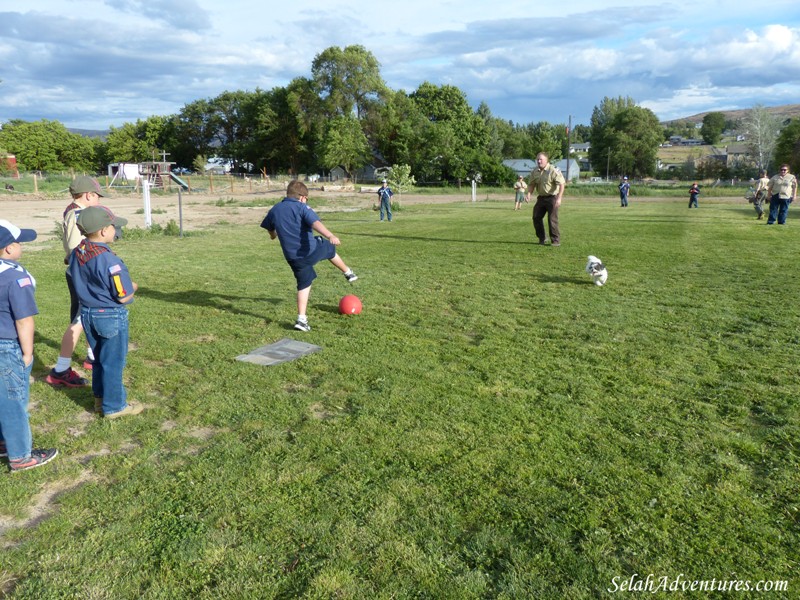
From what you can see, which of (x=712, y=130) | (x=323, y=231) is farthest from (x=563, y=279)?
(x=712, y=130)

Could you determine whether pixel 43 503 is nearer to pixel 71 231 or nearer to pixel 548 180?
pixel 71 231

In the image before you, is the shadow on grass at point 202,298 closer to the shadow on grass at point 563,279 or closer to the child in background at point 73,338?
the child in background at point 73,338

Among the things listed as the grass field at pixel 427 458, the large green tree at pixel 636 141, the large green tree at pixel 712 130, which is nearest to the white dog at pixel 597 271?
the grass field at pixel 427 458

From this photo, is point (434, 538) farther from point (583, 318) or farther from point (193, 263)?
point (193, 263)

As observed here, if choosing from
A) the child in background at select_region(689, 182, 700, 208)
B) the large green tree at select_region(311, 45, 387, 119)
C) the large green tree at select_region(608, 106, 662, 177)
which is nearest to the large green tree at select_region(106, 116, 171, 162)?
the large green tree at select_region(311, 45, 387, 119)

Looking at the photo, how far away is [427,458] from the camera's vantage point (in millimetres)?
4109

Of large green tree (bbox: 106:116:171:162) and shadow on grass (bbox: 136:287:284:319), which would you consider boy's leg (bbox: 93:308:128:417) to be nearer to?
shadow on grass (bbox: 136:287:284:319)

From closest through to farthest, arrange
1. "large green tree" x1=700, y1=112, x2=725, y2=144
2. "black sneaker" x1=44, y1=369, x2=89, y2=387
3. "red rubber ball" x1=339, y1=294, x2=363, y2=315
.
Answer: "black sneaker" x1=44, y1=369, x2=89, y2=387 → "red rubber ball" x1=339, y1=294, x2=363, y2=315 → "large green tree" x1=700, y1=112, x2=725, y2=144

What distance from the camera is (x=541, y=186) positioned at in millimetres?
13742

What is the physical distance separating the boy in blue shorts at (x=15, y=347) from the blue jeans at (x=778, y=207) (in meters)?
22.8

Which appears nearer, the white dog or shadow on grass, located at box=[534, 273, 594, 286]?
the white dog

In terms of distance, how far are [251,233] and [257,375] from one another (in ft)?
49.8

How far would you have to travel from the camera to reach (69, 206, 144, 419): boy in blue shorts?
4.64m

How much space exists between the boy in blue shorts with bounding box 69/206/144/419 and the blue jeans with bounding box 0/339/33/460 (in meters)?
0.75
